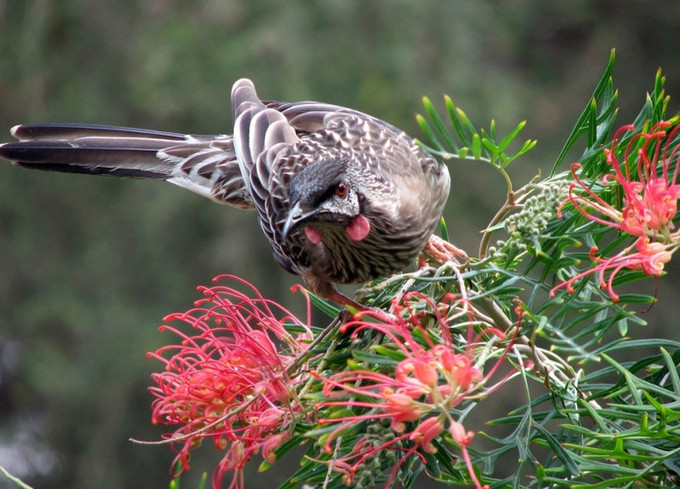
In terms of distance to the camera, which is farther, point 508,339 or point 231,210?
point 231,210

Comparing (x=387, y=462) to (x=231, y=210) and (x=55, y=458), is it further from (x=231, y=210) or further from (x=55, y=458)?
(x=55, y=458)

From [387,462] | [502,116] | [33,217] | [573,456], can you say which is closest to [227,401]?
[387,462]

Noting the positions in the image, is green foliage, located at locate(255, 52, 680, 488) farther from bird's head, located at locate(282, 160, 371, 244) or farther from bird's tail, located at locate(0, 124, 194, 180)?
bird's tail, located at locate(0, 124, 194, 180)

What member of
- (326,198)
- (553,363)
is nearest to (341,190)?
(326,198)

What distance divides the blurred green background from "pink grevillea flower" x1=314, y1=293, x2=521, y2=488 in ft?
17.1

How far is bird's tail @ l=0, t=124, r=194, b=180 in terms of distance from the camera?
321cm

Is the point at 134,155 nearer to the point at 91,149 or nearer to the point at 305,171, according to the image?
the point at 91,149

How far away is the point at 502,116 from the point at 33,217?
4.50m

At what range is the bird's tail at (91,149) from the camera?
3207 mm

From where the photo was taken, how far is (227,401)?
2.01 metres

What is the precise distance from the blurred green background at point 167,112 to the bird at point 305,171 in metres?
3.26

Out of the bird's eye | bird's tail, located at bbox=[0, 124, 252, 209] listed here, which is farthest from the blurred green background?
the bird's eye

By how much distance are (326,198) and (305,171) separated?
0.09 meters

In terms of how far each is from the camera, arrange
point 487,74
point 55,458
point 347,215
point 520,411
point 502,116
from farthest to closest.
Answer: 1. point 55,458
2. point 487,74
3. point 502,116
4. point 347,215
5. point 520,411
